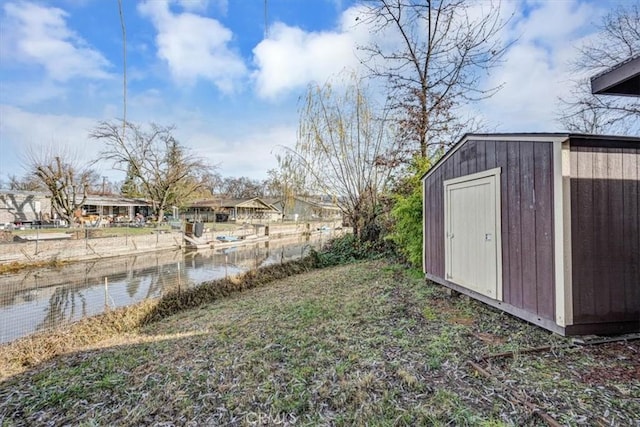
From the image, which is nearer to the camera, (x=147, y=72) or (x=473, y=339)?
(x=473, y=339)

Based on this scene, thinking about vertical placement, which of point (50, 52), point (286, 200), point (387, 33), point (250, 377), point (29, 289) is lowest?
point (29, 289)

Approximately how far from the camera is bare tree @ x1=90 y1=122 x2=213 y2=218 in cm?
2416

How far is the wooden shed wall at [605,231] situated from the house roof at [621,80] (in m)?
0.44

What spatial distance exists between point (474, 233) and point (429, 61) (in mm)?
6851

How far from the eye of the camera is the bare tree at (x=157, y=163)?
24.2 m

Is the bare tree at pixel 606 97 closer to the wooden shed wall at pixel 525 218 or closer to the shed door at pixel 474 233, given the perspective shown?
the shed door at pixel 474 233

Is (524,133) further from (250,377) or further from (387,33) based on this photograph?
(387,33)

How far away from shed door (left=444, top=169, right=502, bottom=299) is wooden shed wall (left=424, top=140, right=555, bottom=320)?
0.12 meters

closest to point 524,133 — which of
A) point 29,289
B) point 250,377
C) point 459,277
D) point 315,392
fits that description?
point 459,277

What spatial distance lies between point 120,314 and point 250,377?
3.84 m

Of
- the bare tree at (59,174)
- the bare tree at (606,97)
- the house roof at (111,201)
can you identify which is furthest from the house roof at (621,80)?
the house roof at (111,201)

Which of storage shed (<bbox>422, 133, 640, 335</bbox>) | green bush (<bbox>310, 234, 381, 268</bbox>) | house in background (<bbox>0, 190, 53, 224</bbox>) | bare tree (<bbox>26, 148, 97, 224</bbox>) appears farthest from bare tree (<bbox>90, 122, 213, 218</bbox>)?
storage shed (<bbox>422, 133, 640, 335</bbox>)

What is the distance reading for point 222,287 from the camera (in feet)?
23.3

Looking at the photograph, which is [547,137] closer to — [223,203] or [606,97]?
[606,97]
